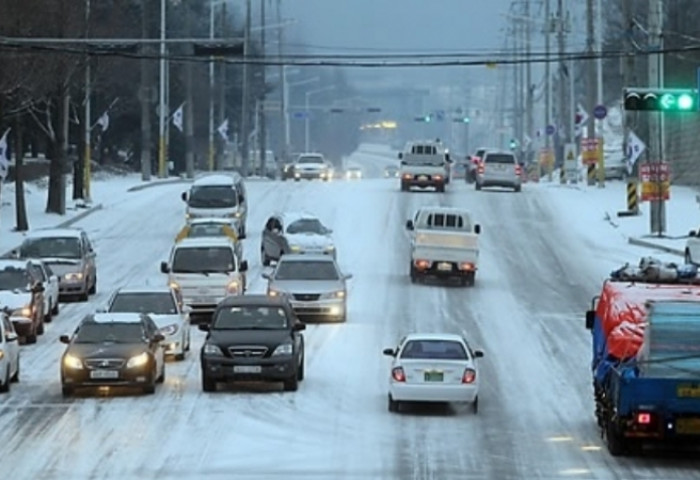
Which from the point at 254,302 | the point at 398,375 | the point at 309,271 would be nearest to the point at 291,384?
the point at 254,302

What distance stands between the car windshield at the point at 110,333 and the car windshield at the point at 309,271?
11208mm

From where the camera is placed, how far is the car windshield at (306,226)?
56688mm

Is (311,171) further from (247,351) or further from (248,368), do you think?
(248,368)

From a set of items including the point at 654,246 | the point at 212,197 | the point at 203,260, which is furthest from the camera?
the point at 212,197

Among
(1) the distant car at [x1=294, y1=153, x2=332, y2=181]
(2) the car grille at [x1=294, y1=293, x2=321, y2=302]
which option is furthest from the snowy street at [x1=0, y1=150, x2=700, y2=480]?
(1) the distant car at [x1=294, y1=153, x2=332, y2=181]

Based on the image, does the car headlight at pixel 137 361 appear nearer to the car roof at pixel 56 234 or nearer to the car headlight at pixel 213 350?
the car headlight at pixel 213 350

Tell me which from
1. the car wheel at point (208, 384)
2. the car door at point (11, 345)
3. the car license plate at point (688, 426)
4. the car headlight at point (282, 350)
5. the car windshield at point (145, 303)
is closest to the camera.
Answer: the car license plate at point (688, 426)

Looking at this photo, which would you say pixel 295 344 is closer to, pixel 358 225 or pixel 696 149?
pixel 358 225

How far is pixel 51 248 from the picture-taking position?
4912 centimetres

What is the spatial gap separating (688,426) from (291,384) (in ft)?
30.9

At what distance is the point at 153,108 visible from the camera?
106 metres

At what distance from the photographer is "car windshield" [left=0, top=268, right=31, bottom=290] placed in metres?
41.7

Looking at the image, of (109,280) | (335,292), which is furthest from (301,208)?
(335,292)

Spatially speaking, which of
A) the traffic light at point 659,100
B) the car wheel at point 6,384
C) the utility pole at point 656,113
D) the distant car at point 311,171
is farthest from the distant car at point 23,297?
the distant car at point 311,171
